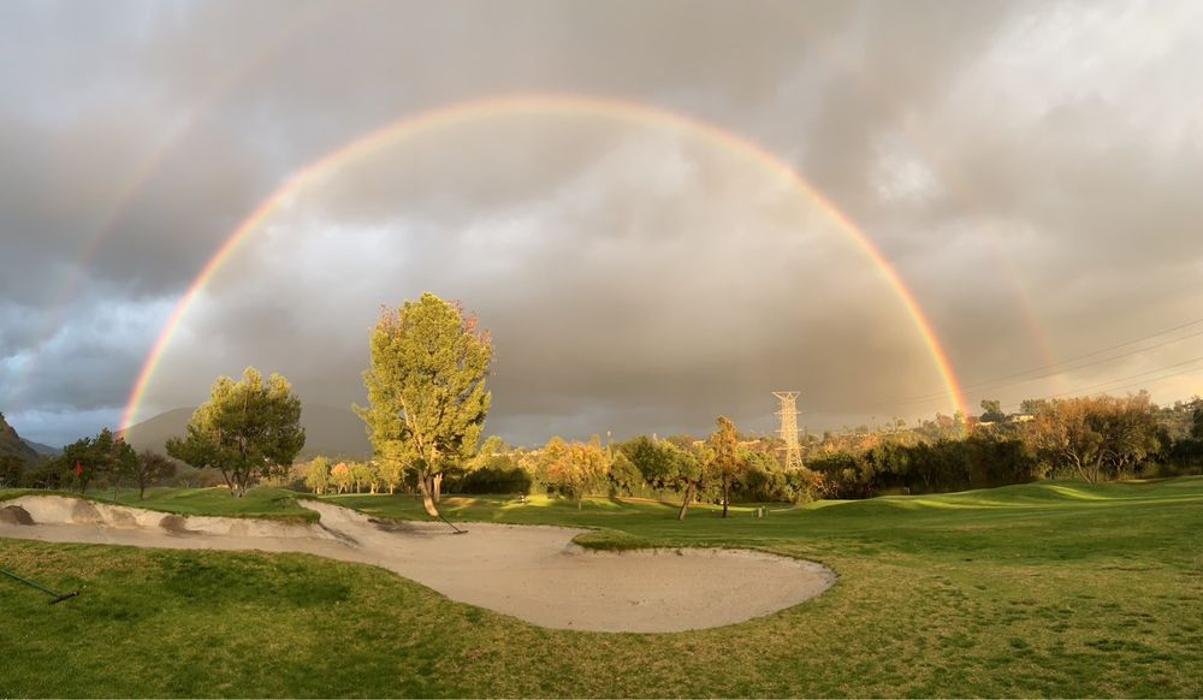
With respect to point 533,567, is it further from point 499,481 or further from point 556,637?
point 499,481

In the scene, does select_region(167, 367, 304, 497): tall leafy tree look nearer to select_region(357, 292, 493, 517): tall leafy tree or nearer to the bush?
select_region(357, 292, 493, 517): tall leafy tree

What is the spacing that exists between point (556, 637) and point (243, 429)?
176 ft

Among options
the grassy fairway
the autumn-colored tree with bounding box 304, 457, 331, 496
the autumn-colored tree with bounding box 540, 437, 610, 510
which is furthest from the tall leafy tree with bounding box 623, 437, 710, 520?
the autumn-colored tree with bounding box 304, 457, 331, 496

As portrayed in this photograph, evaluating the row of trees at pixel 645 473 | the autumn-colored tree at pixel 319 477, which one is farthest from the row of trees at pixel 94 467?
the autumn-colored tree at pixel 319 477

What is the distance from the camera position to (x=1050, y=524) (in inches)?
928

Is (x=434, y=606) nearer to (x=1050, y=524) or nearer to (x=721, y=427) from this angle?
(x=1050, y=524)

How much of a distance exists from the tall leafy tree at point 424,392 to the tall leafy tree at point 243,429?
18936mm

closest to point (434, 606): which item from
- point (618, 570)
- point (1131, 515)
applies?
point (618, 570)

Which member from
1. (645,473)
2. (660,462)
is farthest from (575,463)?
(645,473)

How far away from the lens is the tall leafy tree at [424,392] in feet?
137

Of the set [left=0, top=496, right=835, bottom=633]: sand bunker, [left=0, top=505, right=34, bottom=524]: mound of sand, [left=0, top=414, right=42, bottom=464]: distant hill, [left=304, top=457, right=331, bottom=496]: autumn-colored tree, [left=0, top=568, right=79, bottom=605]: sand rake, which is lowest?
[left=304, top=457, right=331, bottom=496]: autumn-colored tree

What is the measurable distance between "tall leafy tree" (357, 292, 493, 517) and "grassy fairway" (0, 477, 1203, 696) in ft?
88.0

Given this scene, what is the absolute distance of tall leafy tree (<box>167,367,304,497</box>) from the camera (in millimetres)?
54625

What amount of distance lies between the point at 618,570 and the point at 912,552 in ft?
30.6
